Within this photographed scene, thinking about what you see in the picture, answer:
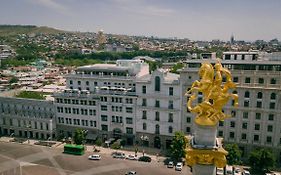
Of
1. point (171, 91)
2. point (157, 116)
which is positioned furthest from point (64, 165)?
point (171, 91)

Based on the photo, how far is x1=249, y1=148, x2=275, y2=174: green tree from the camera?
62.4 m

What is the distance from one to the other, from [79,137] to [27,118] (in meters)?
20.2

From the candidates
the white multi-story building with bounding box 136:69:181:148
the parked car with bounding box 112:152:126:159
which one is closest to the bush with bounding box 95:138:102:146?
the parked car with bounding box 112:152:126:159

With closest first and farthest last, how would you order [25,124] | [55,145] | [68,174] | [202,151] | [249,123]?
[202,151] < [68,174] < [249,123] < [55,145] < [25,124]

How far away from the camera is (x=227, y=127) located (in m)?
72.3

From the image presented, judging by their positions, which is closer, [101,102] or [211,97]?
[211,97]

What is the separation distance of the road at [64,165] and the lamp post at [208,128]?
41.4m

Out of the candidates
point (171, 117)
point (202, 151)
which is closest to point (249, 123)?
point (171, 117)

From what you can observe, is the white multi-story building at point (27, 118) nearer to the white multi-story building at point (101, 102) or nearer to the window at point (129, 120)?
the white multi-story building at point (101, 102)

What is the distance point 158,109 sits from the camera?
7750 centimetres

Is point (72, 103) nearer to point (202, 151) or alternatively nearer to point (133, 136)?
point (133, 136)

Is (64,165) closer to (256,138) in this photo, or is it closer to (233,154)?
(233,154)

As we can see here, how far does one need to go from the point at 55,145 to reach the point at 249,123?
4884cm

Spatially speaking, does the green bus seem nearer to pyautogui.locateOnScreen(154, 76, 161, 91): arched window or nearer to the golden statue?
pyautogui.locateOnScreen(154, 76, 161, 91): arched window
